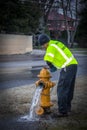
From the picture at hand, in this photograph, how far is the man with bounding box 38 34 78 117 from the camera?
2268mm

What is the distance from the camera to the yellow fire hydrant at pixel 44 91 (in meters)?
2.43

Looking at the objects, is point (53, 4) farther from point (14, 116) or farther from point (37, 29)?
point (14, 116)

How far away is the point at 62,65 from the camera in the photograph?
2.35 metres

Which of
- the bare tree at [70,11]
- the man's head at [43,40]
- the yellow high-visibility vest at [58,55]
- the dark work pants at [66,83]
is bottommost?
the dark work pants at [66,83]

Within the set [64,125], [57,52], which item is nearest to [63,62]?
[57,52]

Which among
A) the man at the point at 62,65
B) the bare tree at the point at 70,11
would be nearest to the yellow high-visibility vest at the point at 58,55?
the man at the point at 62,65

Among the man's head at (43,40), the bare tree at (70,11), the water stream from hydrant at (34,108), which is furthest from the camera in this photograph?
the water stream from hydrant at (34,108)

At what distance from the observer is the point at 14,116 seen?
8.14 feet

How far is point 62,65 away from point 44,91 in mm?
253

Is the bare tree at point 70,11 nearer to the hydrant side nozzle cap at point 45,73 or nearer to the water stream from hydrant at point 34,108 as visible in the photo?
the hydrant side nozzle cap at point 45,73

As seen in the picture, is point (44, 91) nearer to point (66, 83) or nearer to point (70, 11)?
point (66, 83)

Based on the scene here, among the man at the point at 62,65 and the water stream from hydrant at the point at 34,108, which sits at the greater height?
the man at the point at 62,65

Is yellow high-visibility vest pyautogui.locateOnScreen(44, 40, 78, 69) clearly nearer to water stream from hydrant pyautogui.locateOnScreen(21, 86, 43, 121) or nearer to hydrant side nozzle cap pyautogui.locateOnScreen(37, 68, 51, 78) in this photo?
hydrant side nozzle cap pyautogui.locateOnScreen(37, 68, 51, 78)

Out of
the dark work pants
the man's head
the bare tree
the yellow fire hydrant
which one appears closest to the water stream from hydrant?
the yellow fire hydrant
